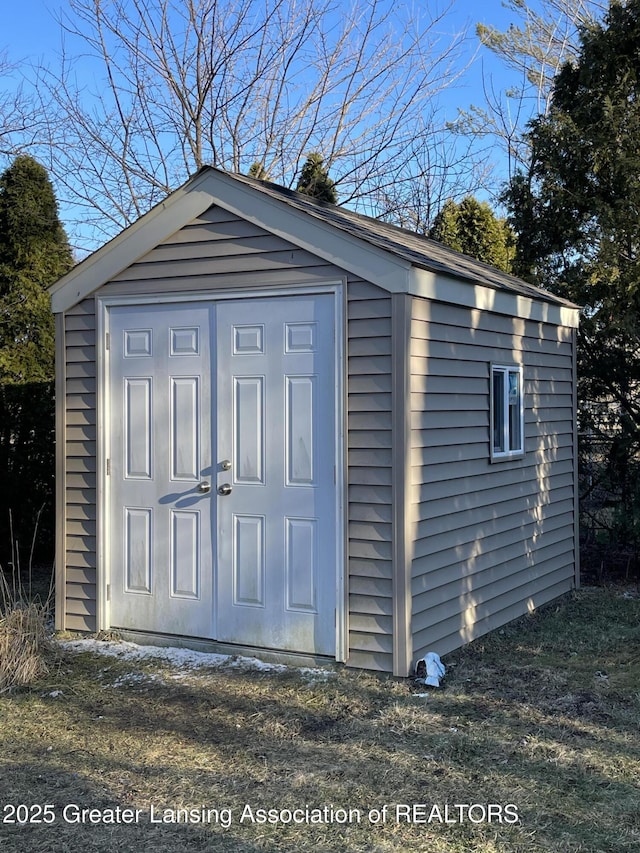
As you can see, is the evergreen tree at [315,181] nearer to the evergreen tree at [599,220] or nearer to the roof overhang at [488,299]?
the evergreen tree at [599,220]

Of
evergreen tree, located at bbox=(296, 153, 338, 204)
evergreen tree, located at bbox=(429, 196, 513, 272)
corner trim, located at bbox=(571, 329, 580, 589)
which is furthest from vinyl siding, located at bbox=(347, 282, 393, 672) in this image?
evergreen tree, located at bbox=(429, 196, 513, 272)

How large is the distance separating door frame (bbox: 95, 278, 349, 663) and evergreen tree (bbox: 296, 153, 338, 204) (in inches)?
285

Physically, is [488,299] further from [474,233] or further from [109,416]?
[474,233]

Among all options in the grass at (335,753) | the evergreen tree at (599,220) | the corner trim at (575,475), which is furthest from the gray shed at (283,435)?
the evergreen tree at (599,220)

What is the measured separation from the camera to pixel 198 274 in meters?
5.78

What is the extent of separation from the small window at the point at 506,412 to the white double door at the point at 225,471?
1.60m

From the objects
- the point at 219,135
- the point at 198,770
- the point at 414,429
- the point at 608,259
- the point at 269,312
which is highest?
the point at 219,135

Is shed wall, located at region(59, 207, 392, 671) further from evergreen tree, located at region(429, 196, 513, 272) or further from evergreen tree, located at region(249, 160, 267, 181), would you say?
evergreen tree, located at region(429, 196, 513, 272)

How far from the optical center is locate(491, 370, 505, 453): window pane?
252 inches

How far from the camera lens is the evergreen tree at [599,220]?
788cm

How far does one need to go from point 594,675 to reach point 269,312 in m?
3.04

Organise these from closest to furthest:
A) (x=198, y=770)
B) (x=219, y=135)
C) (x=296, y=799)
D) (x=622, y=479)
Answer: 1. (x=296, y=799)
2. (x=198, y=770)
3. (x=622, y=479)
4. (x=219, y=135)

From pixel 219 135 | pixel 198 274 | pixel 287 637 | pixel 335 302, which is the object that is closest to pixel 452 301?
pixel 335 302

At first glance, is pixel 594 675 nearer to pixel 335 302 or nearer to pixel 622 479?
pixel 335 302
